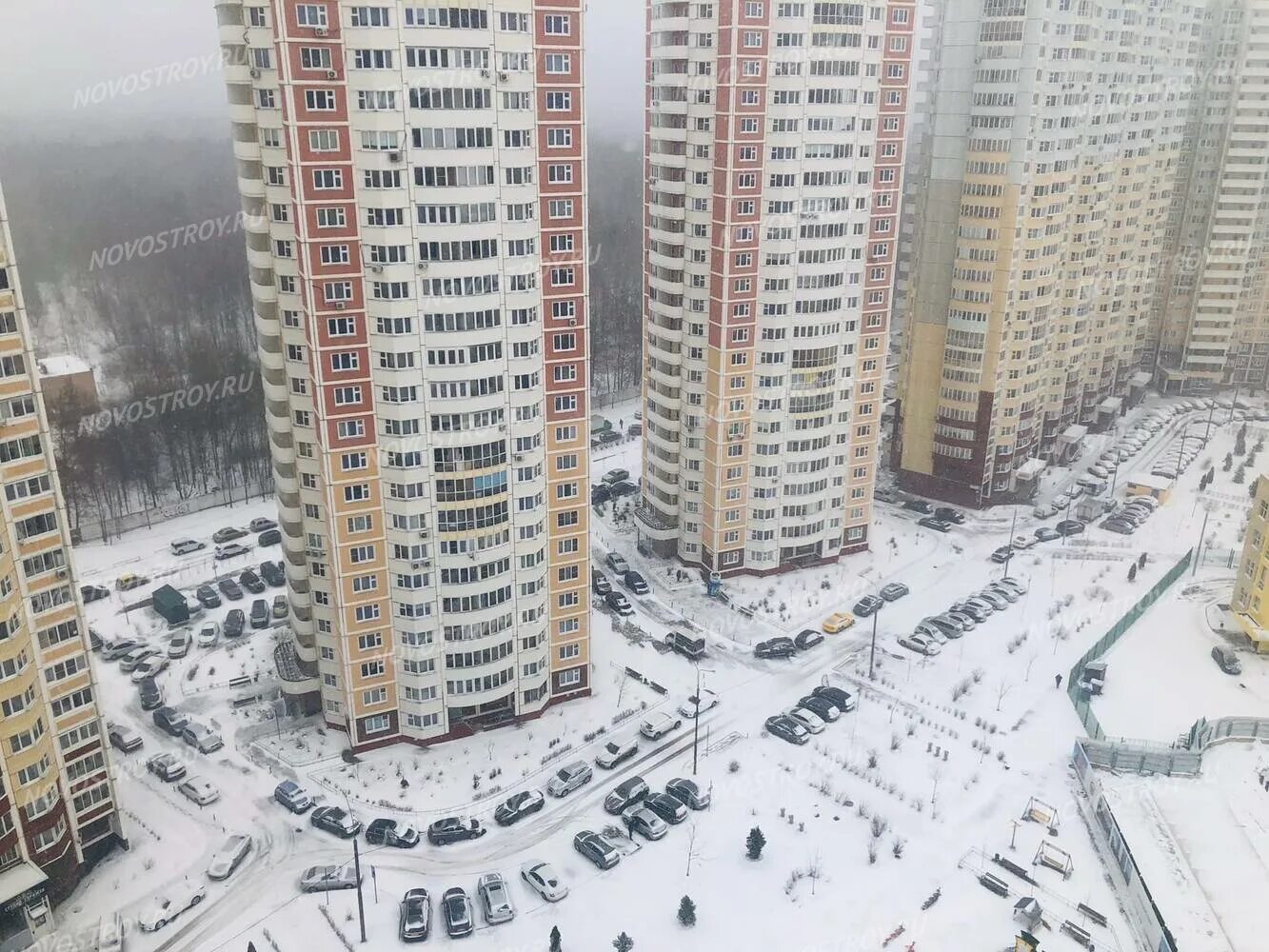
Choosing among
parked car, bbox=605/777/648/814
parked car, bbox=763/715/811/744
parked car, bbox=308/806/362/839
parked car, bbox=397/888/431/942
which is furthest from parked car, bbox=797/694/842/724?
parked car, bbox=308/806/362/839

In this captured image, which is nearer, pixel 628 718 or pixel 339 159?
pixel 339 159

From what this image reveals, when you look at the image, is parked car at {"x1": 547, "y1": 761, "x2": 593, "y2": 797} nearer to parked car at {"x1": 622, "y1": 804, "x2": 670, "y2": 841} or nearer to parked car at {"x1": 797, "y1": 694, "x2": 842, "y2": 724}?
parked car at {"x1": 622, "y1": 804, "x2": 670, "y2": 841}

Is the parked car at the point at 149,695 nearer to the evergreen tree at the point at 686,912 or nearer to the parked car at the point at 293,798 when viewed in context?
the parked car at the point at 293,798

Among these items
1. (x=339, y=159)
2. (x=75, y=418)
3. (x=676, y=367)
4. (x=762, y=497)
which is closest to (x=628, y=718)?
(x=762, y=497)

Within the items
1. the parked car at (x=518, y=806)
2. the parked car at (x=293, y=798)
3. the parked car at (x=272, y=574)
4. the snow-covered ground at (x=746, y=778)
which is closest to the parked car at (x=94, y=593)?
the snow-covered ground at (x=746, y=778)

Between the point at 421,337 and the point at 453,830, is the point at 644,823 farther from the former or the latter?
the point at 421,337

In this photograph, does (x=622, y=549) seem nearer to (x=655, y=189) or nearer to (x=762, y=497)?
(x=762, y=497)
